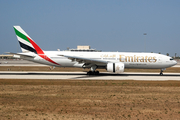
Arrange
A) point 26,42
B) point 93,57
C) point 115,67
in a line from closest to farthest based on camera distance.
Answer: point 115,67
point 93,57
point 26,42

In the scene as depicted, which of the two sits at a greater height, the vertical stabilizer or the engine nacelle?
the vertical stabilizer

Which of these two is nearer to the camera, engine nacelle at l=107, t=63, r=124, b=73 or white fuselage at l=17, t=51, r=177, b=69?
engine nacelle at l=107, t=63, r=124, b=73

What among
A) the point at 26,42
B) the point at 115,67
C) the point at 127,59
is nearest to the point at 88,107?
the point at 115,67

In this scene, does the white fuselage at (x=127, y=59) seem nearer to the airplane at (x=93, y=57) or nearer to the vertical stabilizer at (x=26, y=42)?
the airplane at (x=93, y=57)

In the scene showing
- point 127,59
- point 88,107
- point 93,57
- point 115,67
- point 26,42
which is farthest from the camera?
point 26,42

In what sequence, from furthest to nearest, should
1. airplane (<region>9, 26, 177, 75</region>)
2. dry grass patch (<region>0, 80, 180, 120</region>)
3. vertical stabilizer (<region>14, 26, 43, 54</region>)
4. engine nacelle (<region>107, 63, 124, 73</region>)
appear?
vertical stabilizer (<region>14, 26, 43, 54</region>), airplane (<region>9, 26, 177, 75</region>), engine nacelle (<region>107, 63, 124, 73</region>), dry grass patch (<region>0, 80, 180, 120</region>)

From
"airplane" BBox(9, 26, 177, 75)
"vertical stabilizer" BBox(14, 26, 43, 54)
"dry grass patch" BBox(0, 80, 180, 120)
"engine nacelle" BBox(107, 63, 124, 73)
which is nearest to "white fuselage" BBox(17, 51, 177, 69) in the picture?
"airplane" BBox(9, 26, 177, 75)

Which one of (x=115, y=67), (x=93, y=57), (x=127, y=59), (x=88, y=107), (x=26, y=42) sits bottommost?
(x=88, y=107)

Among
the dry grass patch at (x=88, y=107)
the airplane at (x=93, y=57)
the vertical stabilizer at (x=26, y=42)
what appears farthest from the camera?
the vertical stabilizer at (x=26, y=42)

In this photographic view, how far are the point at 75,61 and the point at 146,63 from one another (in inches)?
439

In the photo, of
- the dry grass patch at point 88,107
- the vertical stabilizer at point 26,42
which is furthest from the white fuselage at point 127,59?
the dry grass patch at point 88,107

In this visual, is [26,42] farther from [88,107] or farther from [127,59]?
[88,107]

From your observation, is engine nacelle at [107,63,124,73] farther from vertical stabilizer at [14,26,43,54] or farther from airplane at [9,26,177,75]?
vertical stabilizer at [14,26,43,54]

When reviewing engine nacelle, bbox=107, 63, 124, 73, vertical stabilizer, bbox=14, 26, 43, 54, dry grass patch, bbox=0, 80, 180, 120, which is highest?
vertical stabilizer, bbox=14, 26, 43, 54
